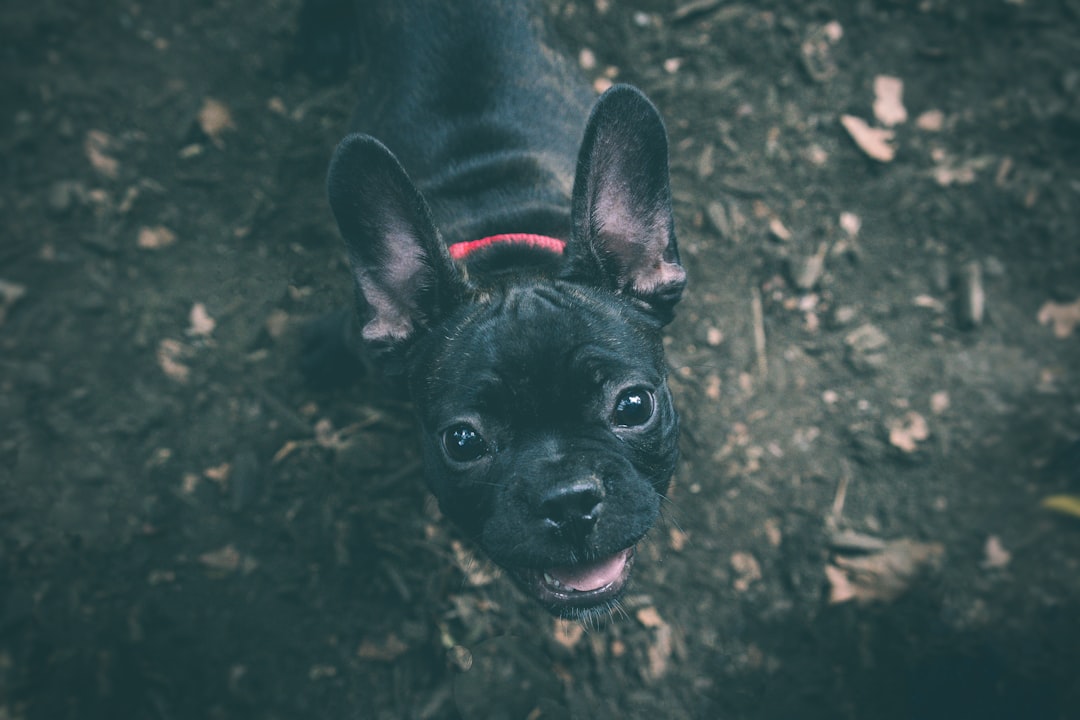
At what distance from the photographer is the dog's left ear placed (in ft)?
7.34

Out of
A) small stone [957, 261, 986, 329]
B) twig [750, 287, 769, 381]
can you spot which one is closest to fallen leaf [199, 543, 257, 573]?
twig [750, 287, 769, 381]

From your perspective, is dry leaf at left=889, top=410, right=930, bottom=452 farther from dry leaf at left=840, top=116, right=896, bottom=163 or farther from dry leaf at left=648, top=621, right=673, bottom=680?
dry leaf at left=648, top=621, right=673, bottom=680

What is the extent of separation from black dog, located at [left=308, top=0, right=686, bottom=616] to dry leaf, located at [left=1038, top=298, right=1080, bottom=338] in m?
2.65

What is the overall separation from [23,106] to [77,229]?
0.79 meters

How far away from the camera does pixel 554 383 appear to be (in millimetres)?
2373

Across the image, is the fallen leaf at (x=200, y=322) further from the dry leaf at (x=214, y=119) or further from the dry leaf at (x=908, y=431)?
the dry leaf at (x=908, y=431)

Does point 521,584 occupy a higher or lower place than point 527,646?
higher

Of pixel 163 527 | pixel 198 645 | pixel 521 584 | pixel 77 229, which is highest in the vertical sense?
pixel 77 229

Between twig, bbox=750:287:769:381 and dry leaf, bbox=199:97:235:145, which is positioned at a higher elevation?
dry leaf, bbox=199:97:235:145

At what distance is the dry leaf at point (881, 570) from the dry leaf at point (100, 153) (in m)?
4.58

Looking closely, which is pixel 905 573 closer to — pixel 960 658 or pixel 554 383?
pixel 960 658

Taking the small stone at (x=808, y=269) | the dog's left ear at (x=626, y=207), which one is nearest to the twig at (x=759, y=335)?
the small stone at (x=808, y=269)

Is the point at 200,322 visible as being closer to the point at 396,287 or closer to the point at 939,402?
the point at 396,287

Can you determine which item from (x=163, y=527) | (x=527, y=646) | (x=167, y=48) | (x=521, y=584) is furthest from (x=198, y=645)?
(x=167, y=48)
